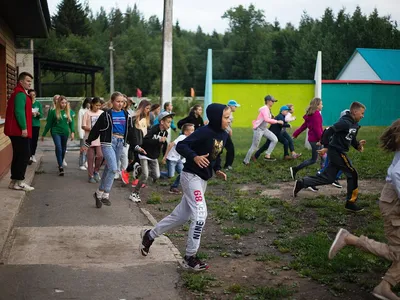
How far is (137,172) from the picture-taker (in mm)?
11531

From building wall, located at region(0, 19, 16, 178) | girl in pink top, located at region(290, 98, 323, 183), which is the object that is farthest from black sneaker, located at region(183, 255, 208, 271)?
girl in pink top, located at region(290, 98, 323, 183)

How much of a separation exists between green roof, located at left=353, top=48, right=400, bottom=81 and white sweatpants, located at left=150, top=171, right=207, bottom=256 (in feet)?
111

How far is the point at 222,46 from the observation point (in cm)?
10344

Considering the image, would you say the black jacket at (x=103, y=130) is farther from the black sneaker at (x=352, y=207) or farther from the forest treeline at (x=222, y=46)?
the forest treeline at (x=222, y=46)

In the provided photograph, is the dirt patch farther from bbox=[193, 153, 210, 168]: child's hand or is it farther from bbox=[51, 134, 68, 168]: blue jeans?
bbox=[51, 134, 68, 168]: blue jeans

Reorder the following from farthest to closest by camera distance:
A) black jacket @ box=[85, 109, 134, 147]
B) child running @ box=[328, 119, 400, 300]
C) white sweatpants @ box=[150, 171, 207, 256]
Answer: black jacket @ box=[85, 109, 134, 147], white sweatpants @ box=[150, 171, 207, 256], child running @ box=[328, 119, 400, 300]

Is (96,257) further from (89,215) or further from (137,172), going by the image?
(137,172)

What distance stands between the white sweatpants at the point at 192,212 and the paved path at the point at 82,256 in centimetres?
35

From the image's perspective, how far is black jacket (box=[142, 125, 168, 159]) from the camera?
11.2 meters

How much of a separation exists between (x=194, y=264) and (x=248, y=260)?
0.91 m

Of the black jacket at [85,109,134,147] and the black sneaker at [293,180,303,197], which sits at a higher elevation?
the black jacket at [85,109,134,147]

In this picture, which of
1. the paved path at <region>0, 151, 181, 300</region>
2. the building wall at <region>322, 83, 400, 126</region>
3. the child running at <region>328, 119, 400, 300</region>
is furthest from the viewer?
the building wall at <region>322, 83, 400, 126</region>

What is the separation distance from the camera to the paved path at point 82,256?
5.69 meters

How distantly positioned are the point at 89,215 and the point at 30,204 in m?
1.29
